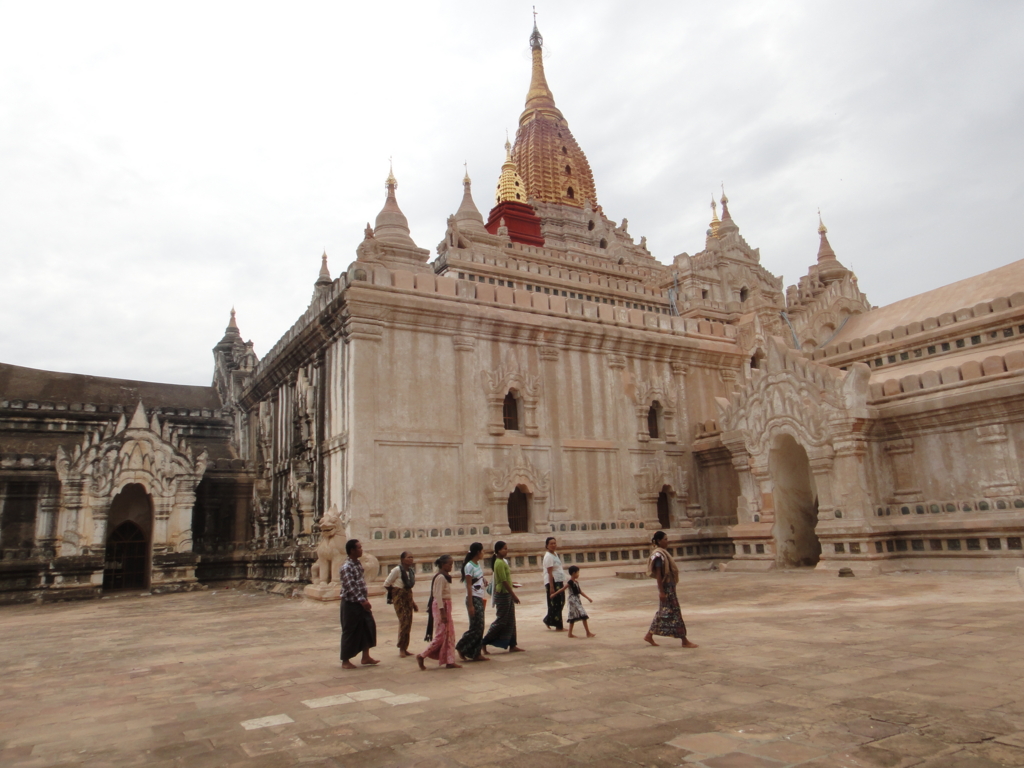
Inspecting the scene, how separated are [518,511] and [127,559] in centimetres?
1408

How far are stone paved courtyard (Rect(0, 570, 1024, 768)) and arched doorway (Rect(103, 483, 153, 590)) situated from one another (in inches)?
550

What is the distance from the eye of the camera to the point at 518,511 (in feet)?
70.6

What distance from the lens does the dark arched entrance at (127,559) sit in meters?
25.2

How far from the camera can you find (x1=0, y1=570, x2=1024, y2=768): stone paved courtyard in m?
5.21

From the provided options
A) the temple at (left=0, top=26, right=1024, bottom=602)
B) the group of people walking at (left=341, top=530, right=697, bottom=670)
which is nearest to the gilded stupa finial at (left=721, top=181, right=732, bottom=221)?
the temple at (left=0, top=26, right=1024, bottom=602)

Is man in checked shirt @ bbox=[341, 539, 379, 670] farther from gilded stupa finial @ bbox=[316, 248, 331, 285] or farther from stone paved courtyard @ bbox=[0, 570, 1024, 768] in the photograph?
gilded stupa finial @ bbox=[316, 248, 331, 285]

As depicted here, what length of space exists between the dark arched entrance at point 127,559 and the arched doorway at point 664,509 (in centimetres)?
1712

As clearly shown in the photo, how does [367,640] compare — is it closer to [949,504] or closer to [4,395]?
[949,504]

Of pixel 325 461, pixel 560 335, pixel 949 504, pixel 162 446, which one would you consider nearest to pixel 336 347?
pixel 325 461

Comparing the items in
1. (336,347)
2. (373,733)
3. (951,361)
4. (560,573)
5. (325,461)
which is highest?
(336,347)

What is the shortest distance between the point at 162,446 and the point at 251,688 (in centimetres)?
1990

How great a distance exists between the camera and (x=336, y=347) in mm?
21062

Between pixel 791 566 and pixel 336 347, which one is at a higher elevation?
pixel 336 347

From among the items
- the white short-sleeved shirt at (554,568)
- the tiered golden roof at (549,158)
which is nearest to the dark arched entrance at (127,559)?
the white short-sleeved shirt at (554,568)
